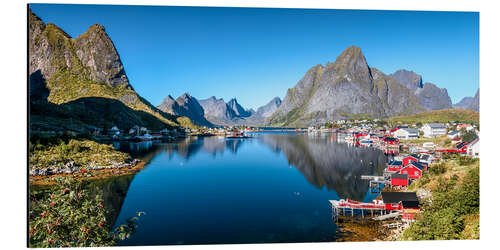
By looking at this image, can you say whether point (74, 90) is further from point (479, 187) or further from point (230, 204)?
point (479, 187)

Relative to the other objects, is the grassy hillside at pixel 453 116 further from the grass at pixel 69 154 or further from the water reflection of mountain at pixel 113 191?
the grass at pixel 69 154

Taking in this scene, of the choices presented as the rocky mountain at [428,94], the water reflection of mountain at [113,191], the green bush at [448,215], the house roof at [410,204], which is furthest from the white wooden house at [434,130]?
the water reflection of mountain at [113,191]

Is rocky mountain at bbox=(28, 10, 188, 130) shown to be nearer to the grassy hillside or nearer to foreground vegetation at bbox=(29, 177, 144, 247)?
foreground vegetation at bbox=(29, 177, 144, 247)

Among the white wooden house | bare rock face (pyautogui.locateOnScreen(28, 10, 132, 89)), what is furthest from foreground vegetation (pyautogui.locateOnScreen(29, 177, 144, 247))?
bare rock face (pyautogui.locateOnScreen(28, 10, 132, 89))

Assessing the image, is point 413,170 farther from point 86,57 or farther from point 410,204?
point 86,57

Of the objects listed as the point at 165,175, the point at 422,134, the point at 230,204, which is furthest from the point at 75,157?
the point at 422,134

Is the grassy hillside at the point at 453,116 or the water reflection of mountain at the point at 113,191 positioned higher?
the grassy hillside at the point at 453,116

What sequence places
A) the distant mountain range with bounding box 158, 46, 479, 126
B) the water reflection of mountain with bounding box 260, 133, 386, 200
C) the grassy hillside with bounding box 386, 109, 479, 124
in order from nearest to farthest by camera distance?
the grassy hillside with bounding box 386, 109, 479, 124, the water reflection of mountain with bounding box 260, 133, 386, 200, the distant mountain range with bounding box 158, 46, 479, 126

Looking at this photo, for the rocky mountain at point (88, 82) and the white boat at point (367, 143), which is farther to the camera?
the white boat at point (367, 143)
